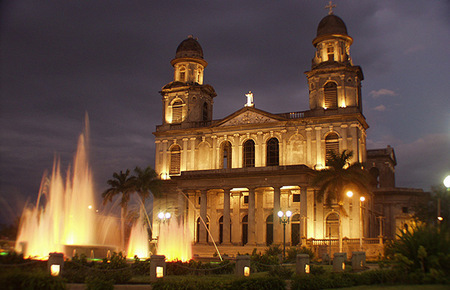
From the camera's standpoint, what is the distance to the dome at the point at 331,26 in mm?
52281

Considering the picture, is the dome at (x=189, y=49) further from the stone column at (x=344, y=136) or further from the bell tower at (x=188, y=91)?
the stone column at (x=344, y=136)

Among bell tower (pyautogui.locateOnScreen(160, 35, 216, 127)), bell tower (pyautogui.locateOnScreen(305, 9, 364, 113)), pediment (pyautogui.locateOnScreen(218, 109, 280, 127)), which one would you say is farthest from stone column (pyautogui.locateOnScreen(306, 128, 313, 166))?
bell tower (pyautogui.locateOnScreen(160, 35, 216, 127))

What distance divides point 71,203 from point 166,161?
24.1m

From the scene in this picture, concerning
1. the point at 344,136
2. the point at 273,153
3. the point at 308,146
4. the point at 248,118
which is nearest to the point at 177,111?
the point at 248,118

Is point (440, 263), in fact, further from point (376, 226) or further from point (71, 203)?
point (376, 226)

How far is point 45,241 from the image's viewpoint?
28.5m

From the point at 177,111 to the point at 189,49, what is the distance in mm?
7699

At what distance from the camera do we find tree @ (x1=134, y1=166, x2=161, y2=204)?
53.4m

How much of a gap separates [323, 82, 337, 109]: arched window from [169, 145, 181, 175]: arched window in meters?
17.3

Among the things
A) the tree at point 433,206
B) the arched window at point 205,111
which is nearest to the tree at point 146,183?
the arched window at point 205,111

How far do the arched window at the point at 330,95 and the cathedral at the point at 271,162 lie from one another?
4.3 inches

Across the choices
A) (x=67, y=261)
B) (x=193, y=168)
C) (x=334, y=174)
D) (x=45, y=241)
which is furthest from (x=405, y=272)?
(x=193, y=168)

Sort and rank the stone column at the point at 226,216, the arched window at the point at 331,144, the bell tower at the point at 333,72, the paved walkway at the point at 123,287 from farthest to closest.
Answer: the bell tower at the point at 333,72 < the arched window at the point at 331,144 < the stone column at the point at 226,216 < the paved walkway at the point at 123,287

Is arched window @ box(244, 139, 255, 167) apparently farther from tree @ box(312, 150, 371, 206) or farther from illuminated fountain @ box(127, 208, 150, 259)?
illuminated fountain @ box(127, 208, 150, 259)
